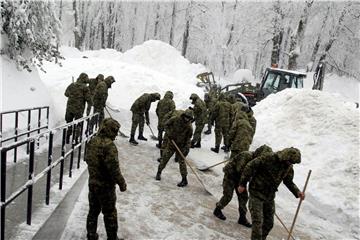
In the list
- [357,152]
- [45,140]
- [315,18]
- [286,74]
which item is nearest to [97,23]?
[315,18]

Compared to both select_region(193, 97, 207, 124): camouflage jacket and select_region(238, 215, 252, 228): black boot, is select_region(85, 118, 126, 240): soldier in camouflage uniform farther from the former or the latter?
select_region(193, 97, 207, 124): camouflage jacket

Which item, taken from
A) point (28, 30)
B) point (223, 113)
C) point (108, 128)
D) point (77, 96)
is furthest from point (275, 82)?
point (108, 128)

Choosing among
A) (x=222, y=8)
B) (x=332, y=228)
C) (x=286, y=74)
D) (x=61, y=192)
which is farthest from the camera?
(x=222, y=8)

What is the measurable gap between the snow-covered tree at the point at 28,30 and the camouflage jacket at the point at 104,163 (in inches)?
295

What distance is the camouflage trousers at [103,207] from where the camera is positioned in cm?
472

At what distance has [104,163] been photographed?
15.2 feet

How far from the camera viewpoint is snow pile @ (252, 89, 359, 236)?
8.39 m

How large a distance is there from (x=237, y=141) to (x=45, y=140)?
506 cm

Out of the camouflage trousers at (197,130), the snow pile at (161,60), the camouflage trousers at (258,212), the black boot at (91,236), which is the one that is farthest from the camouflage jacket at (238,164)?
Result: the snow pile at (161,60)

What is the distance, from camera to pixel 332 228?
7.43 metres

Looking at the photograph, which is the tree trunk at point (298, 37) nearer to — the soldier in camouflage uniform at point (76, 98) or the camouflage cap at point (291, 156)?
the soldier in camouflage uniform at point (76, 98)

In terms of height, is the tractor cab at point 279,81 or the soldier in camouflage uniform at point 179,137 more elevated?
the tractor cab at point 279,81

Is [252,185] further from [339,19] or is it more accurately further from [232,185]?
[339,19]

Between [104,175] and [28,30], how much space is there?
7.88m
